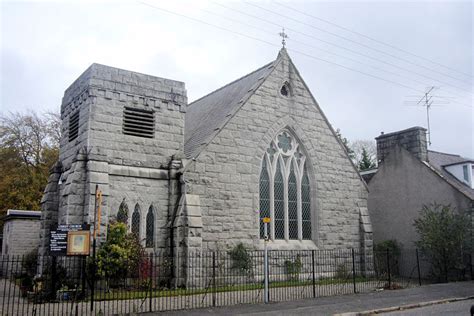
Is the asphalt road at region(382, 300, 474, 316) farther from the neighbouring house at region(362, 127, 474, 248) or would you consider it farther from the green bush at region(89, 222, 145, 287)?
the neighbouring house at region(362, 127, 474, 248)

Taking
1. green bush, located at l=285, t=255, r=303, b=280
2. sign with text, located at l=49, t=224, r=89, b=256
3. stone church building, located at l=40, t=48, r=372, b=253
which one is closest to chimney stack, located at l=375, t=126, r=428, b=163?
stone church building, located at l=40, t=48, r=372, b=253

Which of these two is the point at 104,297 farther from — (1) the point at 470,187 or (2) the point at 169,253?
(1) the point at 470,187

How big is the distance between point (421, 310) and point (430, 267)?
1092 cm

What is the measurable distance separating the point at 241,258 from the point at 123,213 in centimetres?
460

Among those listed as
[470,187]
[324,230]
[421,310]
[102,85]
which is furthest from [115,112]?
[470,187]

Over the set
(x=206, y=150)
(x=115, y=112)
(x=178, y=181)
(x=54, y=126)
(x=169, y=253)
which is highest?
(x=54, y=126)

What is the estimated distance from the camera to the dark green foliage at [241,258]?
707 inches

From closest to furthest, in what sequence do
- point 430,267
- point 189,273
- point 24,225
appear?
point 189,273
point 430,267
point 24,225

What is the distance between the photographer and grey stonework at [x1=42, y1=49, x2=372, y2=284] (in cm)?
1673

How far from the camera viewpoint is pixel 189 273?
16.5 m

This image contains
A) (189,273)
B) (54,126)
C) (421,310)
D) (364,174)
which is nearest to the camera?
(421,310)

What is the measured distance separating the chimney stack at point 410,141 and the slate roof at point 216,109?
27.7 feet

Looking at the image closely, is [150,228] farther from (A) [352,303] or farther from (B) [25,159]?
(B) [25,159]

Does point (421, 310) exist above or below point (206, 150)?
below
